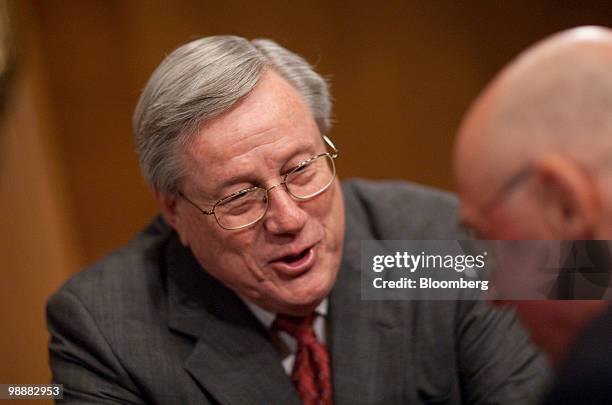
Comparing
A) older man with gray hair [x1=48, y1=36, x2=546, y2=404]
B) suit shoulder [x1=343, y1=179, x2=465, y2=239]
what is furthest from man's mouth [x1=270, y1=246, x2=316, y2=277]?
suit shoulder [x1=343, y1=179, x2=465, y2=239]

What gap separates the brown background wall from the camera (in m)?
2.90

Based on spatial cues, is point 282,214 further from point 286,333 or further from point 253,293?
point 286,333

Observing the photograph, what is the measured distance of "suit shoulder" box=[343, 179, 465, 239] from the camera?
6.04 ft

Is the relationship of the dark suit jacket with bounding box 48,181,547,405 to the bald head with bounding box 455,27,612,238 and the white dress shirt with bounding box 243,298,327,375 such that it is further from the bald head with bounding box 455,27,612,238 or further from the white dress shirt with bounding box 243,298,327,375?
the bald head with bounding box 455,27,612,238

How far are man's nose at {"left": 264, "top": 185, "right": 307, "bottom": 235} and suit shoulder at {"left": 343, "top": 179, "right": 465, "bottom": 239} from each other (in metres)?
0.39

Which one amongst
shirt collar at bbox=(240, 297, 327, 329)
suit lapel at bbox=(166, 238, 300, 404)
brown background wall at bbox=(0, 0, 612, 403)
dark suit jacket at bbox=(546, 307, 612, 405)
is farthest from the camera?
brown background wall at bbox=(0, 0, 612, 403)

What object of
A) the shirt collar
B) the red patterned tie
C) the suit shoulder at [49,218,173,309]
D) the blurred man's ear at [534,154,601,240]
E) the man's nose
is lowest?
the red patterned tie

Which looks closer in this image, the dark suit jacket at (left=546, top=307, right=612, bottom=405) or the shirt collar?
the dark suit jacket at (left=546, top=307, right=612, bottom=405)

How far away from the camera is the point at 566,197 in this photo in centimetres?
89

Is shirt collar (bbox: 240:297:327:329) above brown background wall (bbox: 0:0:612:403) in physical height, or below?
below

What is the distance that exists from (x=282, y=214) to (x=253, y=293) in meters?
0.22

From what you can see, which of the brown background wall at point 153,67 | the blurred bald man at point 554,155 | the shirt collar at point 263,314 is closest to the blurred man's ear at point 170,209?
the shirt collar at point 263,314

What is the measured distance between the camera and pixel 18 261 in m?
2.58

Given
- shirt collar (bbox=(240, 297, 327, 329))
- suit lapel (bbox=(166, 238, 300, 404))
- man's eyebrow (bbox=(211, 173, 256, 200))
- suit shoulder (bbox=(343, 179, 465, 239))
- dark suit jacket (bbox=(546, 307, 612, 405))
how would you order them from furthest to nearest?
suit shoulder (bbox=(343, 179, 465, 239)) < shirt collar (bbox=(240, 297, 327, 329)) < suit lapel (bbox=(166, 238, 300, 404)) < man's eyebrow (bbox=(211, 173, 256, 200)) < dark suit jacket (bbox=(546, 307, 612, 405))
